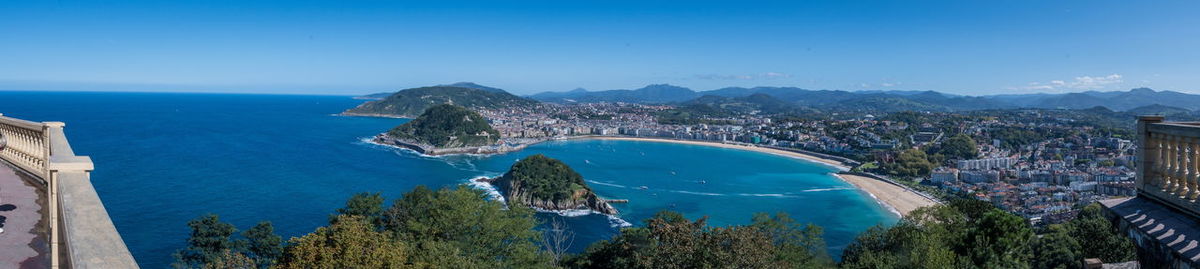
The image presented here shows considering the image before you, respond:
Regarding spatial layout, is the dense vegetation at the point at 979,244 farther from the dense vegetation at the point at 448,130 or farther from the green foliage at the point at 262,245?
the dense vegetation at the point at 448,130

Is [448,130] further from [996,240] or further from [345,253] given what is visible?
[345,253]

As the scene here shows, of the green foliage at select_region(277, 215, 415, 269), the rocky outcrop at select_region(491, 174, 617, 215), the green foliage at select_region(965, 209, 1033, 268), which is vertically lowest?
the rocky outcrop at select_region(491, 174, 617, 215)

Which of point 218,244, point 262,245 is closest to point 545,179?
point 262,245

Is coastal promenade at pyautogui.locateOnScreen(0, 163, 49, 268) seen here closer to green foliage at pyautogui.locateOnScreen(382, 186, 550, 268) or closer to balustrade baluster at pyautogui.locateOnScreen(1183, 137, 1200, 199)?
balustrade baluster at pyautogui.locateOnScreen(1183, 137, 1200, 199)

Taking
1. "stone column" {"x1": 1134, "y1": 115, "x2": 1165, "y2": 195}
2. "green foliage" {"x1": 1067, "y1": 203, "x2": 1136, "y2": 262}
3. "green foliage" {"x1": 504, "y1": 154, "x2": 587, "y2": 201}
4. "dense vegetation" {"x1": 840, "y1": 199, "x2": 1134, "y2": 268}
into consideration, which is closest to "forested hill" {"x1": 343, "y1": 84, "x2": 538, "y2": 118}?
"green foliage" {"x1": 504, "y1": 154, "x2": 587, "y2": 201}

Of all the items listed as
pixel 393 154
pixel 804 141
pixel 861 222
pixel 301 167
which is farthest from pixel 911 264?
pixel 804 141

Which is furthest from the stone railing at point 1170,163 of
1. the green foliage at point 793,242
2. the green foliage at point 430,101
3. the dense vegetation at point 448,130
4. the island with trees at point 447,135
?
the green foliage at point 430,101

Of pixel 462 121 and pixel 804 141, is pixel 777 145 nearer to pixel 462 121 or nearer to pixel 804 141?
pixel 804 141
